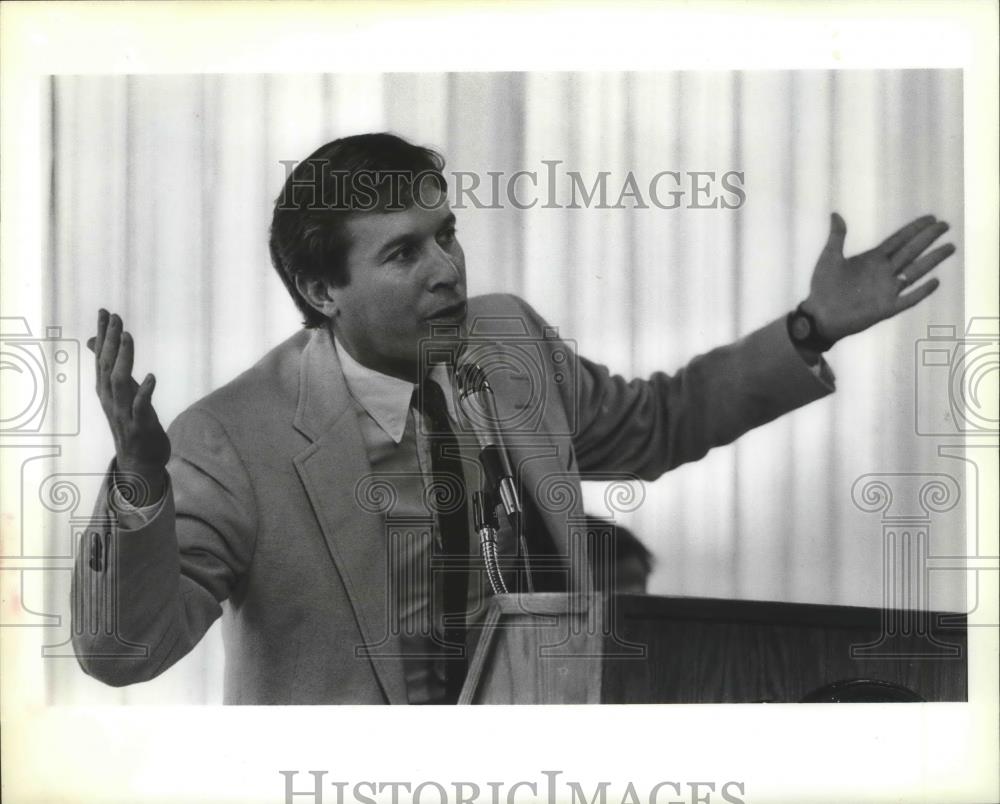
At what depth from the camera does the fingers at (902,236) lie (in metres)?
2.87

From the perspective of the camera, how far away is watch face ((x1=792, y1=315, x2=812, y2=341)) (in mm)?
2863

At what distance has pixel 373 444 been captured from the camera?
2832 millimetres

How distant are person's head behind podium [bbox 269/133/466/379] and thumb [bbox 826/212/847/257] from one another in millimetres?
848

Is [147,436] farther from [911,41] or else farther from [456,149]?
[911,41]

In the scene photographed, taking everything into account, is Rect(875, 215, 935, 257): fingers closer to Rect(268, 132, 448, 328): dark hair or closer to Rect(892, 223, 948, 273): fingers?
Rect(892, 223, 948, 273): fingers

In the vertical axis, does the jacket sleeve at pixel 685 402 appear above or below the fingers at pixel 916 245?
below

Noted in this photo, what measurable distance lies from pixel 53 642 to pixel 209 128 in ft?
4.04

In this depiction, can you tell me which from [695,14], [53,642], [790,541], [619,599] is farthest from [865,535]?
[53,642]

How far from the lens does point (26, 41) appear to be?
286cm
